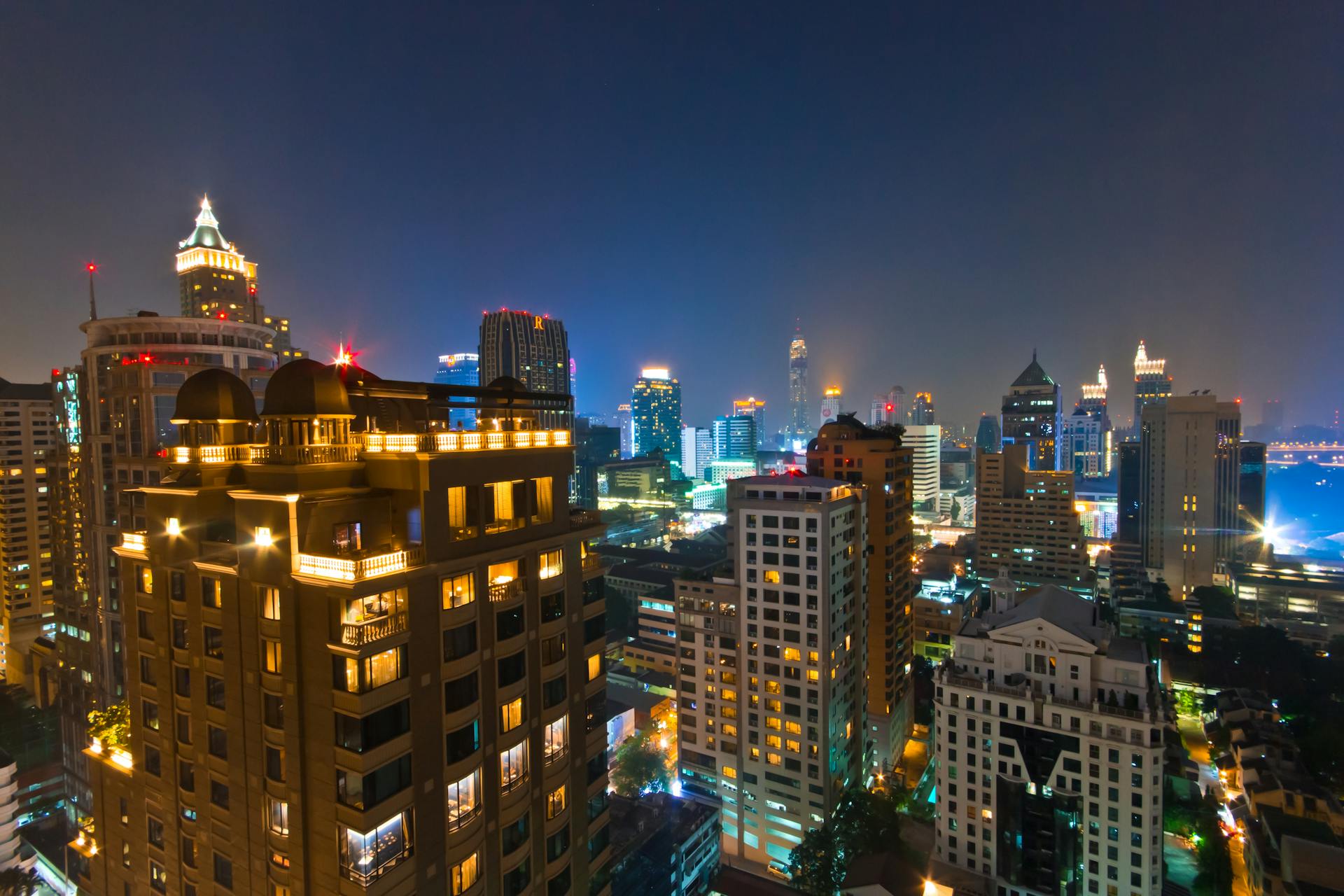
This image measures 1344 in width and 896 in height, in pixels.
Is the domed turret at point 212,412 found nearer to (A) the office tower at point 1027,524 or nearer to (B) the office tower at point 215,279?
(B) the office tower at point 215,279

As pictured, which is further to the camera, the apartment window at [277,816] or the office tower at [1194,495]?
the office tower at [1194,495]

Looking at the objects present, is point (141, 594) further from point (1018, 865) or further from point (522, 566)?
point (1018, 865)

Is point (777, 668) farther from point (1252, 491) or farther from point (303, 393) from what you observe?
point (1252, 491)

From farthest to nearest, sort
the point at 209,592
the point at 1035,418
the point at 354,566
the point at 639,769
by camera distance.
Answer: the point at 1035,418 < the point at 639,769 < the point at 209,592 < the point at 354,566

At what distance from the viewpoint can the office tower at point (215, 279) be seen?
231 ft

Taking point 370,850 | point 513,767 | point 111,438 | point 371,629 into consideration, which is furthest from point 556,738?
point 111,438

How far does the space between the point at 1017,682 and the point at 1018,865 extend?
37.7 ft

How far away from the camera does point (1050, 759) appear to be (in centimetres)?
3659

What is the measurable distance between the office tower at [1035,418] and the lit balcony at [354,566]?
190 meters

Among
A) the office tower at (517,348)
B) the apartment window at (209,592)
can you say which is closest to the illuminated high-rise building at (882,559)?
the apartment window at (209,592)

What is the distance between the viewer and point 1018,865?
122 feet

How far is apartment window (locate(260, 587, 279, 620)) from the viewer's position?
1363 centimetres

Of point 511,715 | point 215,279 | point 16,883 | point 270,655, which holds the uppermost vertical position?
point 215,279

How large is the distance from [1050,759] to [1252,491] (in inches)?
4603
